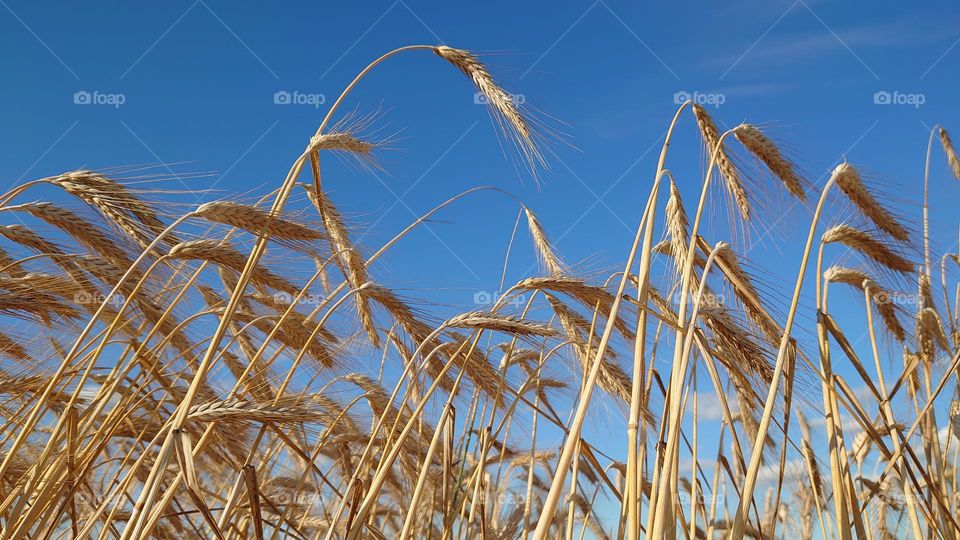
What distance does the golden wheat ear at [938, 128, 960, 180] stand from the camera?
537 cm

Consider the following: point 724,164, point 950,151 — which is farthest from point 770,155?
point 950,151

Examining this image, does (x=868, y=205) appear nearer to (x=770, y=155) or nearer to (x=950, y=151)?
(x=770, y=155)

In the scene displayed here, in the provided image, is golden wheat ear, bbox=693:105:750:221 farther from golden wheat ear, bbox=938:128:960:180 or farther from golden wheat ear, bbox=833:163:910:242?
golden wheat ear, bbox=938:128:960:180

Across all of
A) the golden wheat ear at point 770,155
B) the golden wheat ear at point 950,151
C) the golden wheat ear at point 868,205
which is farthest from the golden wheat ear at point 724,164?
the golden wheat ear at point 950,151

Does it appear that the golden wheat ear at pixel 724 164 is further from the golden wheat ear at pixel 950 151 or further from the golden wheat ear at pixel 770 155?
the golden wheat ear at pixel 950 151

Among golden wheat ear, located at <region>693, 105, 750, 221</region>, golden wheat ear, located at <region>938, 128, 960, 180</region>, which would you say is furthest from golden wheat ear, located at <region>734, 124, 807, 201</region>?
golden wheat ear, located at <region>938, 128, 960, 180</region>

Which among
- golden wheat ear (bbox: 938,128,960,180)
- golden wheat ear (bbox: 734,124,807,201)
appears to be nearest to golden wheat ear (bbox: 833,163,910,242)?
golden wheat ear (bbox: 734,124,807,201)

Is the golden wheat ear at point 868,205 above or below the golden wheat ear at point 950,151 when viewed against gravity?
below

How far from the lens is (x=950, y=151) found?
539 centimetres

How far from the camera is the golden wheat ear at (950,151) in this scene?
17.6ft

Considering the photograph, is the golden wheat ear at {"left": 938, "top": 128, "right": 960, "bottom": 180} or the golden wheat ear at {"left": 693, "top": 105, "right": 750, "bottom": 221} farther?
the golden wheat ear at {"left": 938, "top": 128, "right": 960, "bottom": 180}

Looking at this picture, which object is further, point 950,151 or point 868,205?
point 950,151

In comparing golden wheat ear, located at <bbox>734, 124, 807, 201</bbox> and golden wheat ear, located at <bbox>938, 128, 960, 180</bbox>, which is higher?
golden wheat ear, located at <bbox>938, 128, 960, 180</bbox>

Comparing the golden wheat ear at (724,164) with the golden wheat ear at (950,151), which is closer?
the golden wheat ear at (724,164)
